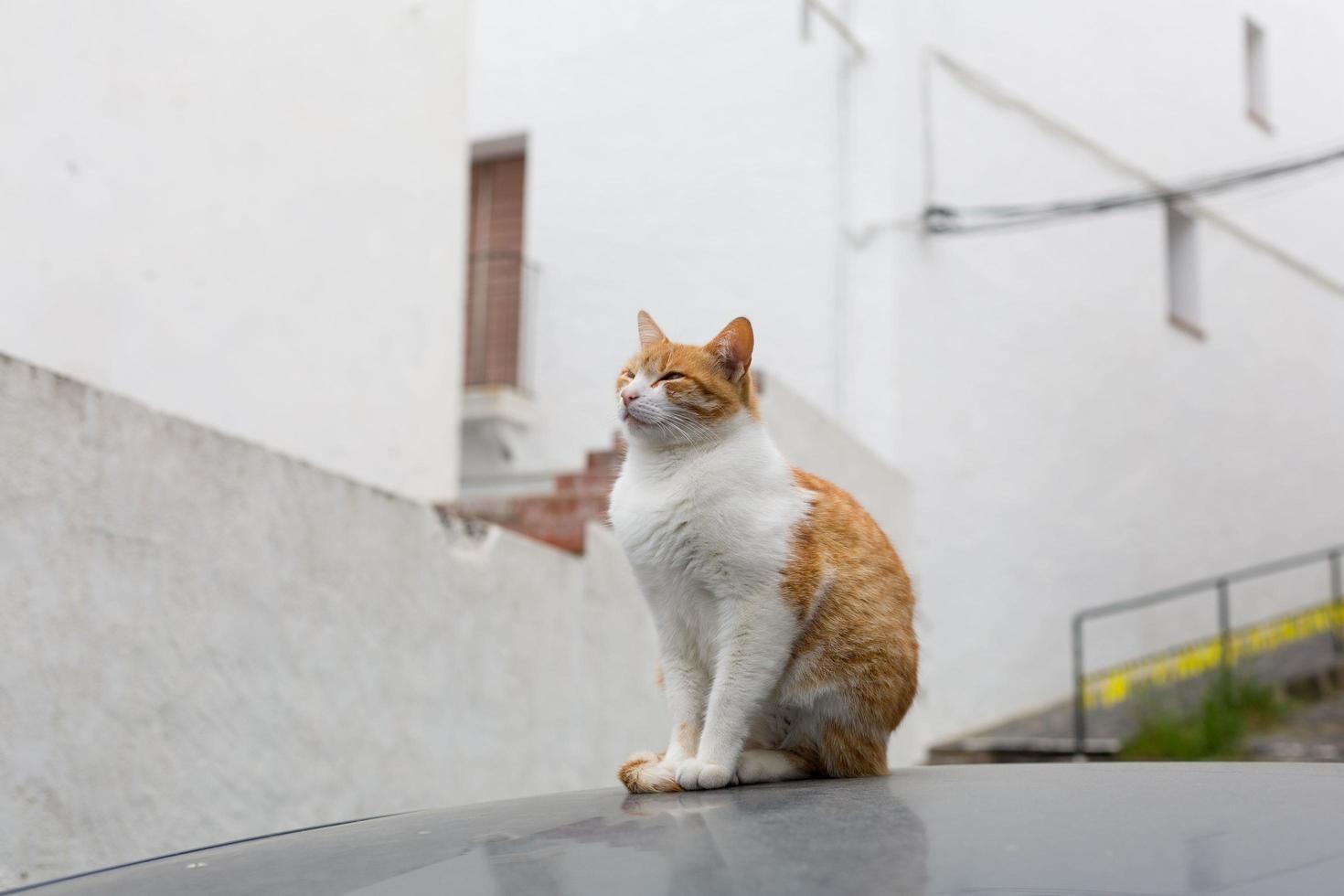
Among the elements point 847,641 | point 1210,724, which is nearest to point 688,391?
point 847,641

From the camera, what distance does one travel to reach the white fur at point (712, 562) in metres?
2.70

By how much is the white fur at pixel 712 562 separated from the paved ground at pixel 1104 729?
7074 millimetres

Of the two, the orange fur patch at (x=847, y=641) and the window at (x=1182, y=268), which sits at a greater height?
the window at (x=1182, y=268)

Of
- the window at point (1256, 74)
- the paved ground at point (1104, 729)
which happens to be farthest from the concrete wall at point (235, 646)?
the window at point (1256, 74)

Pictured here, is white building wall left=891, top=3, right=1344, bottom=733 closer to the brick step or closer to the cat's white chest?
the brick step

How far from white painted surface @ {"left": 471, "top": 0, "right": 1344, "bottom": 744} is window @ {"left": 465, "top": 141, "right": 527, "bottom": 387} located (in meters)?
0.26

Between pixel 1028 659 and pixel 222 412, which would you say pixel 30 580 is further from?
pixel 1028 659

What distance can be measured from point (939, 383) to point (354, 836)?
8.86 metres

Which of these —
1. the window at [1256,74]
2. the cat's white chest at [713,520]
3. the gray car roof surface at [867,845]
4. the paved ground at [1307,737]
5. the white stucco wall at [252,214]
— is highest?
the window at [1256,74]

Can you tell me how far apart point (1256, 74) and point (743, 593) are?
14.6m

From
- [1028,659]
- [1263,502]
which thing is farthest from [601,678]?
[1263,502]

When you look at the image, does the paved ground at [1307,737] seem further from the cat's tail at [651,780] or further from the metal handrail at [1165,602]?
the cat's tail at [651,780]

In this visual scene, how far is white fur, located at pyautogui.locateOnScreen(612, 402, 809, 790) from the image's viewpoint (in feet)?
8.84

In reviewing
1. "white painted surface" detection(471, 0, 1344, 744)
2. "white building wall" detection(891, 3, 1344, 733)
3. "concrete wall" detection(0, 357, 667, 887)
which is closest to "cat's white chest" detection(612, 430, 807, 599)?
"concrete wall" detection(0, 357, 667, 887)
